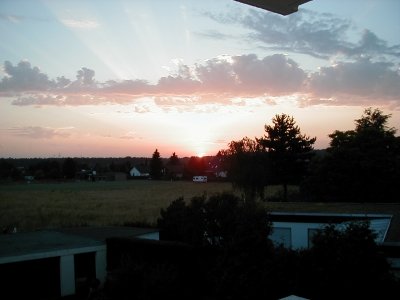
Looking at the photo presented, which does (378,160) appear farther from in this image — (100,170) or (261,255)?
(100,170)

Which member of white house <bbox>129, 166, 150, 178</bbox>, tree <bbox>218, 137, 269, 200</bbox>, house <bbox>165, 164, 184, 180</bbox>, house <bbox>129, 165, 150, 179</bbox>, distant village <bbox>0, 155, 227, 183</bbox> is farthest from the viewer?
white house <bbox>129, 166, 150, 178</bbox>

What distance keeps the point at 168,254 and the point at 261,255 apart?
435 centimetres

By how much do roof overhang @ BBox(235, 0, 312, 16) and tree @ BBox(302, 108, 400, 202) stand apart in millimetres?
41334

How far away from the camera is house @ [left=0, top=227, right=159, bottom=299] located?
16516 mm

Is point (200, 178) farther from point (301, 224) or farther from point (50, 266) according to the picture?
point (50, 266)

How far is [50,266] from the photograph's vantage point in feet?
57.4

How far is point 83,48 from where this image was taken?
17484mm

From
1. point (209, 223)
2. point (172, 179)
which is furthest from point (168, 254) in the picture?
point (172, 179)

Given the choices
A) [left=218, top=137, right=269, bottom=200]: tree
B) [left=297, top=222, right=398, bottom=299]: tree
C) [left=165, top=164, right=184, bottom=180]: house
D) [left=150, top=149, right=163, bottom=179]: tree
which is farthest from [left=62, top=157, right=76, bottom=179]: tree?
[left=297, top=222, right=398, bottom=299]: tree

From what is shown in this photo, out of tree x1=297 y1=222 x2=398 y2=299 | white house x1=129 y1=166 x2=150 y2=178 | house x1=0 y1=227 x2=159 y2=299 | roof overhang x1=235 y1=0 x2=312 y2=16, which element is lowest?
house x1=0 y1=227 x2=159 y2=299

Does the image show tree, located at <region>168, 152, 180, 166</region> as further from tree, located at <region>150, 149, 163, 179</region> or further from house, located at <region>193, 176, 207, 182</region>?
house, located at <region>193, 176, 207, 182</region>

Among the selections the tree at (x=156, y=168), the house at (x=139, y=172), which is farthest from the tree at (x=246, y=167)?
the house at (x=139, y=172)

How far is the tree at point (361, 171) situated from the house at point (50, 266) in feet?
95.3

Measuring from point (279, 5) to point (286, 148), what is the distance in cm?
4719
